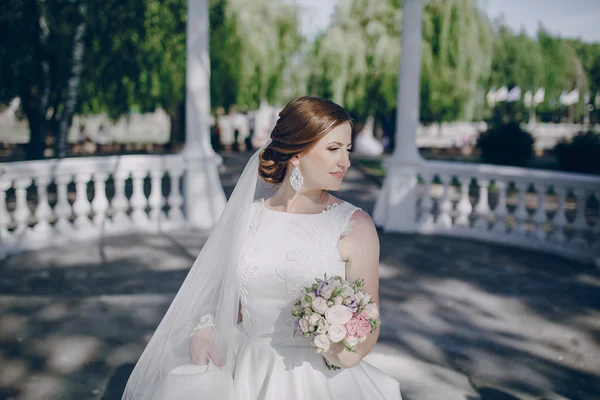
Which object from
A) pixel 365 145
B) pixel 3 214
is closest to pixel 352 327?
pixel 3 214

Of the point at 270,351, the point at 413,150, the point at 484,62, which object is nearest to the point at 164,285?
the point at 270,351

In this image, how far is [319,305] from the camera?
1954 millimetres

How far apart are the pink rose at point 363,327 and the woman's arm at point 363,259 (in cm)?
14

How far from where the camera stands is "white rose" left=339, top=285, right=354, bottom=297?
1.95 meters

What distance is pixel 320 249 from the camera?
224 cm

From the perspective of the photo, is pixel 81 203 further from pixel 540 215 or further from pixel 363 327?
pixel 363 327

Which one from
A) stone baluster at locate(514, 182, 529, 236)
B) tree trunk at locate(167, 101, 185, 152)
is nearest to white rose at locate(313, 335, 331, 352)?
stone baluster at locate(514, 182, 529, 236)

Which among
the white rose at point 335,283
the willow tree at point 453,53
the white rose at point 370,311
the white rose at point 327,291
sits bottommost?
the white rose at point 370,311

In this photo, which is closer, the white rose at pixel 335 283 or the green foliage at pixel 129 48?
the white rose at pixel 335 283

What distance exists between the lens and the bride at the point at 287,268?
2.23 meters


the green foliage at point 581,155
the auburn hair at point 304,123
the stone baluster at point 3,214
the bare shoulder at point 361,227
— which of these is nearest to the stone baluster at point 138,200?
the stone baluster at point 3,214

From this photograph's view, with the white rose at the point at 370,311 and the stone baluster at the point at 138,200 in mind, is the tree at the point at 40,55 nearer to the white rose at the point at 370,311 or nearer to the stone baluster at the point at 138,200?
the stone baluster at the point at 138,200

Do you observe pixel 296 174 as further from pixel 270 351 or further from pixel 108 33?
pixel 108 33

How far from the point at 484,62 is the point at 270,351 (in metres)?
20.2
